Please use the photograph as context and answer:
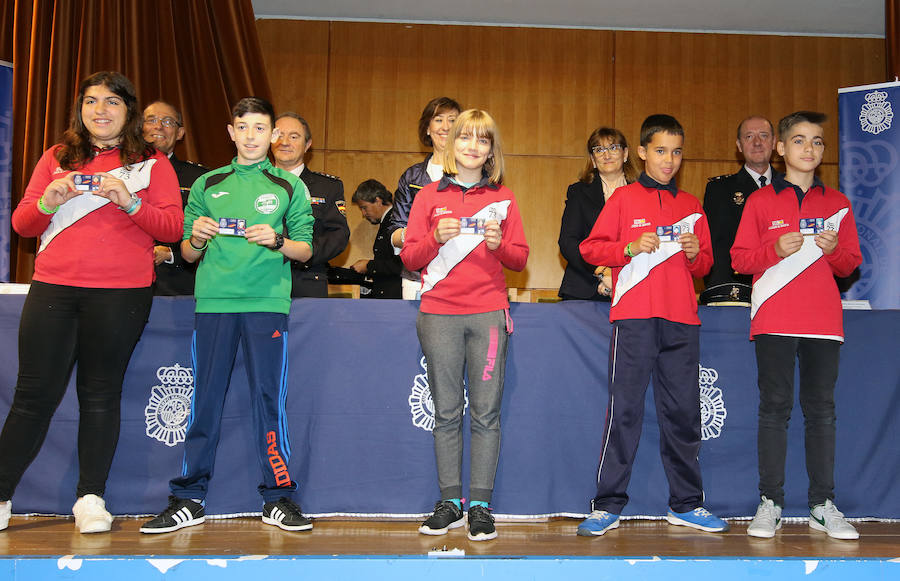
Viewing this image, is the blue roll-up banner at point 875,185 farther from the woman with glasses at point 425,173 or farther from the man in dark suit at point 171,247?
the man in dark suit at point 171,247

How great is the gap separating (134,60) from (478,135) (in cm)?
323

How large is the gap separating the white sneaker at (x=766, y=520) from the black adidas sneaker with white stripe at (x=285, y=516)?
1.68 metres

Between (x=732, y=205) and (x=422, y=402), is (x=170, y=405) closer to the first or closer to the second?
(x=422, y=402)

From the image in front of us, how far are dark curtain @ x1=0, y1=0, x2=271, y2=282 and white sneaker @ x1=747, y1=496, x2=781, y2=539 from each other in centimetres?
400

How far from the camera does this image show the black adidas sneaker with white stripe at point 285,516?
2787 mm

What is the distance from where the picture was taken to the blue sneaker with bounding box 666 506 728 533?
9.35 ft

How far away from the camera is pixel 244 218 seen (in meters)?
2.86

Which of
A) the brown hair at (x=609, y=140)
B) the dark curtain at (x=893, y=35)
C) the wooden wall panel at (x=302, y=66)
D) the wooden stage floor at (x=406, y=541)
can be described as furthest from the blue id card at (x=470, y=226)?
the dark curtain at (x=893, y=35)

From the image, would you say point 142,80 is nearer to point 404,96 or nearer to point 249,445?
point 404,96

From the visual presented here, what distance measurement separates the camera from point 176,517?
108 inches

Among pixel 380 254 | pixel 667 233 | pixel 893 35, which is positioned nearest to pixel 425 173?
pixel 380 254

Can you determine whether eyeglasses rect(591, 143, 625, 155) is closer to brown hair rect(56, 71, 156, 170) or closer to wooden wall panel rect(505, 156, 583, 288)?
brown hair rect(56, 71, 156, 170)

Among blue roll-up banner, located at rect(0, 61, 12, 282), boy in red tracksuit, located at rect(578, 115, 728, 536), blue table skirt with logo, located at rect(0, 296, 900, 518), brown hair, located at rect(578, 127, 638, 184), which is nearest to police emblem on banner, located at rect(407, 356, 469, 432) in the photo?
blue table skirt with logo, located at rect(0, 296, 900, 518)

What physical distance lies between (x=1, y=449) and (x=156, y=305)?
765 millimetres
